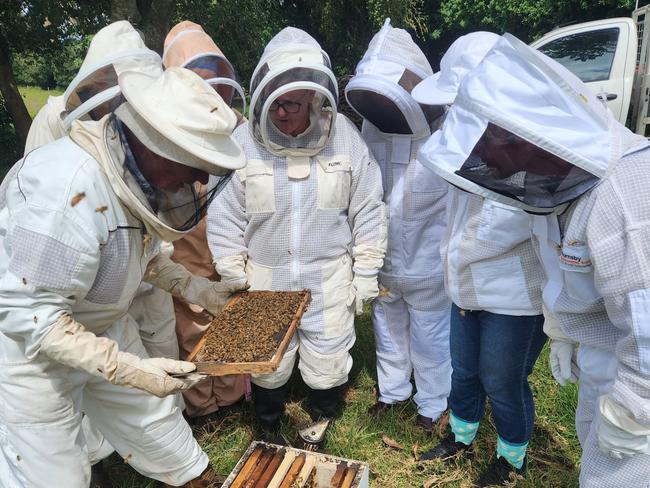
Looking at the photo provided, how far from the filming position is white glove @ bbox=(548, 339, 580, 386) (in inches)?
89.2

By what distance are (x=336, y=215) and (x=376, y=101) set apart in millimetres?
740

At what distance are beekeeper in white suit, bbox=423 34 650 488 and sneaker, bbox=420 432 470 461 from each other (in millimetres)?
1340

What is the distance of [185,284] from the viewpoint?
2.86 metres

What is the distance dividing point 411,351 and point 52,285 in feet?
7.84

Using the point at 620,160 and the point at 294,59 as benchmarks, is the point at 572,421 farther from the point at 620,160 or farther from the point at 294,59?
the point at 294,59

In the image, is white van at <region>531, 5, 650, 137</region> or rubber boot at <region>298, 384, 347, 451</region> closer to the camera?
rubber boot at <region>298, 384, 347, 451</region>

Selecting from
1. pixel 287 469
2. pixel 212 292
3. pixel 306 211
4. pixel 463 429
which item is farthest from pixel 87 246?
pixel 463 429

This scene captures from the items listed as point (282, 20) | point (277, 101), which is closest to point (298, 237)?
point (277, 101)

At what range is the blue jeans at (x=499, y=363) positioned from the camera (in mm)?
2486

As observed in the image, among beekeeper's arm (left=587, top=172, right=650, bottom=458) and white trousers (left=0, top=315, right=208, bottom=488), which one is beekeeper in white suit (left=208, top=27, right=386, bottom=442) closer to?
white trousers (left=0, top=315, right=208, bottom=488)

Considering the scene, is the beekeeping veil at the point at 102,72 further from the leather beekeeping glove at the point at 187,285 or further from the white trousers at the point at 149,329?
the white trousers at the point at 149,329

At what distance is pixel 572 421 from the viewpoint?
3.39 m

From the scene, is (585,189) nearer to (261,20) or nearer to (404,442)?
(404,442)

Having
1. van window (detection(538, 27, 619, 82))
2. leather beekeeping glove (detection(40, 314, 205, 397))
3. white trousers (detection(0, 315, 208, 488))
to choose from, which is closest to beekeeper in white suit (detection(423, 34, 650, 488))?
leather beekeeping glove (detection(40, 314, 205, 397))
